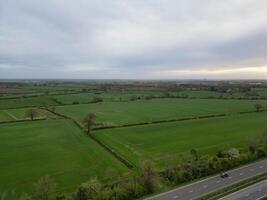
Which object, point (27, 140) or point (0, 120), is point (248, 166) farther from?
point (0, 120)

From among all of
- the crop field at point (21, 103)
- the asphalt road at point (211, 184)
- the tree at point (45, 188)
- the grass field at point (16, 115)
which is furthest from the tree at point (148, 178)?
the crop field at point (21, 103)

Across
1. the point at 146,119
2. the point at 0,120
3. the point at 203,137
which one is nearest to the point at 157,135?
the point at 203,137

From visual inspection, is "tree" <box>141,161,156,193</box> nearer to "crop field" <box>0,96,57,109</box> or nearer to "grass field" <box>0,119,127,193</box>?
"grass field" <box>0,119,127,193</box>

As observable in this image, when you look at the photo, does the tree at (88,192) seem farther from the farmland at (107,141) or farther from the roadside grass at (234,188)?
the roadside grass at (234,188)

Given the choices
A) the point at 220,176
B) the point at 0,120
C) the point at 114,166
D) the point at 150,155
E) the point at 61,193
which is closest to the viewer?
the point at 61,193

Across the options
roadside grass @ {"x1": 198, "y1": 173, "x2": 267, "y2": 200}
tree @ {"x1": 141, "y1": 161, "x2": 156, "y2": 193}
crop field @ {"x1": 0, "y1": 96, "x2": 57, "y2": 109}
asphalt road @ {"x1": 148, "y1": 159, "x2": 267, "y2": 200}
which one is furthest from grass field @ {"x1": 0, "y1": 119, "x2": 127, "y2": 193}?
crop field @ {"x1": 0, "y1": 96, "x2": 57, "y2": 109}

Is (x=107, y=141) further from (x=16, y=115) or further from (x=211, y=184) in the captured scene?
(x=16, y=115)
